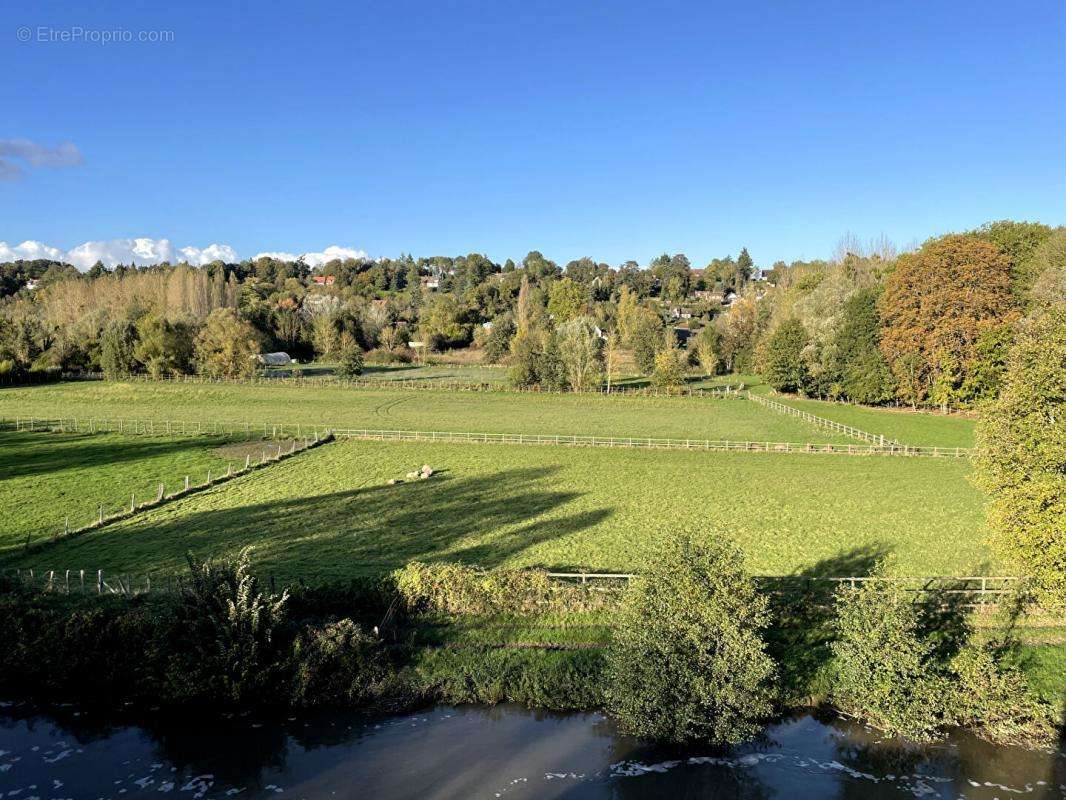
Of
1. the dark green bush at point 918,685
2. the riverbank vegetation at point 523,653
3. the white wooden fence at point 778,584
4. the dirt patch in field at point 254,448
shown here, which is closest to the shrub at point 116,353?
the dirt patch in field at point 254,448

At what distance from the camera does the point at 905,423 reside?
5694 centimetres

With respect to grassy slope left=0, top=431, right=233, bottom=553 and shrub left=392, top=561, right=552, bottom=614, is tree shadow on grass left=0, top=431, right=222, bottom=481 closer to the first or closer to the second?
grassy slope left=0, top=431, right=233, bottom=553

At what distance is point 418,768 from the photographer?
47.4ft

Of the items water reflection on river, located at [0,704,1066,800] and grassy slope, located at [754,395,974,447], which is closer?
water reflection on river, located at [0,704,1066,800]

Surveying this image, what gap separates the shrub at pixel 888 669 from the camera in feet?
49.6

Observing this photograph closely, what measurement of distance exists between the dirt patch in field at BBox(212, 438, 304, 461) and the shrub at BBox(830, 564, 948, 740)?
36898 millimetres

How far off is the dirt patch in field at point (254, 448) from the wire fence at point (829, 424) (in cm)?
4089

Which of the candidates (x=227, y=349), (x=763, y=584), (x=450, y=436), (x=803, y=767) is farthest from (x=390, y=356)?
(x=803, y=767)

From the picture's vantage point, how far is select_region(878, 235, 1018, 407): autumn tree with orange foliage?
56750 millimetres

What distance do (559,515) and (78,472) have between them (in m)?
28.5

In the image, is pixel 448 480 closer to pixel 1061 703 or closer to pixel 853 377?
pixel 1061 703

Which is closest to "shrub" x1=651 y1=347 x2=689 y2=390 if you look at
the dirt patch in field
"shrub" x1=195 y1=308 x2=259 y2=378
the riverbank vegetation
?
the dirt patch in field

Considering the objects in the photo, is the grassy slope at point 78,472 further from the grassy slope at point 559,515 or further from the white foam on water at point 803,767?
the white foam on water at point 803,767

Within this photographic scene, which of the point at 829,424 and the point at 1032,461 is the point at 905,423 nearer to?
the point at 829,424
